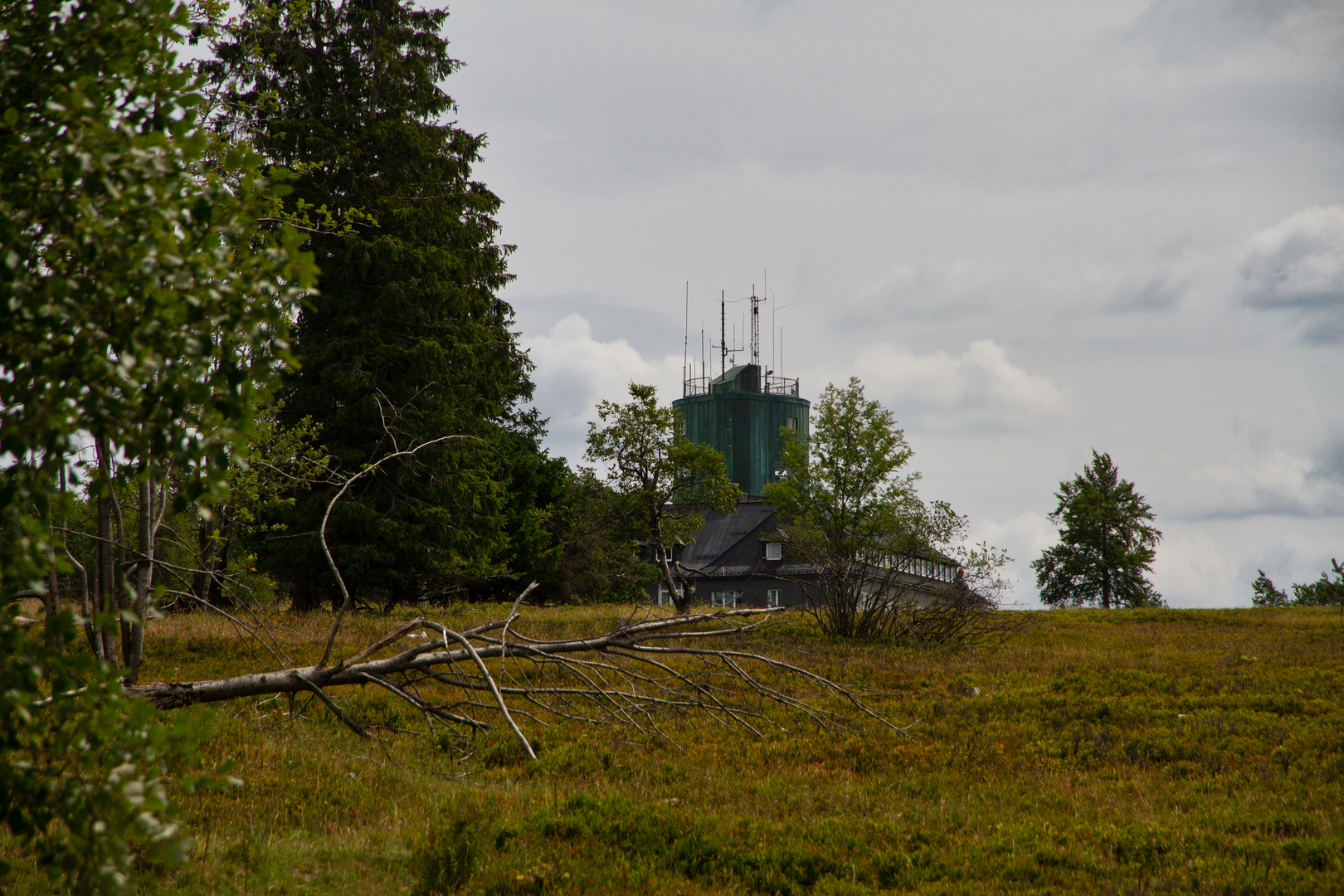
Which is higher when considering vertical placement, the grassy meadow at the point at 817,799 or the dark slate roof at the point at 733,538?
the dark slate roof at the point at 733,538

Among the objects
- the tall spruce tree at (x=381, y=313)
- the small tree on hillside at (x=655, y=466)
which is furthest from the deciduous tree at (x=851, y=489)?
the tall spruce tree at (x=381, y=313)

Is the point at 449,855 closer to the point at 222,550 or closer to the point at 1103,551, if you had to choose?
the point at 222,550

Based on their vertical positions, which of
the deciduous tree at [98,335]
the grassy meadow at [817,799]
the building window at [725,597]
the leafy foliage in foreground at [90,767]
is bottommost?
the building window at [725,597]

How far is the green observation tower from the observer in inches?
3243

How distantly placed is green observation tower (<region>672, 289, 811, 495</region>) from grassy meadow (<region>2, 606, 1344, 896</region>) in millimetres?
66165

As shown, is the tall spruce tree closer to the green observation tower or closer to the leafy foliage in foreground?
the leafy foliage in foreground

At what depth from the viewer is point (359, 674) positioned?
7.07 meters

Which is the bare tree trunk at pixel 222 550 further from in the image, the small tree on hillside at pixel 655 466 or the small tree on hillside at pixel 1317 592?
the small tree on hillside at pixel 1317 592

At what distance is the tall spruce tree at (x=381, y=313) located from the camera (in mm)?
21922

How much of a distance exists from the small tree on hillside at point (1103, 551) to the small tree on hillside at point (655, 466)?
1338 inches

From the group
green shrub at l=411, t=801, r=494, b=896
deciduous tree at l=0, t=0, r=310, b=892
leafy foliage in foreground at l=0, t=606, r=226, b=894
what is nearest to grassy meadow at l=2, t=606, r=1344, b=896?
green shrub at l=411, t=801, r=494, b=896

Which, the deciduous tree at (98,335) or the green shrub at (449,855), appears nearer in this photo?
the deciduous tree at (98,335)

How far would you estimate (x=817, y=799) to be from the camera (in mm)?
9500

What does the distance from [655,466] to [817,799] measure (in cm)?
2310
